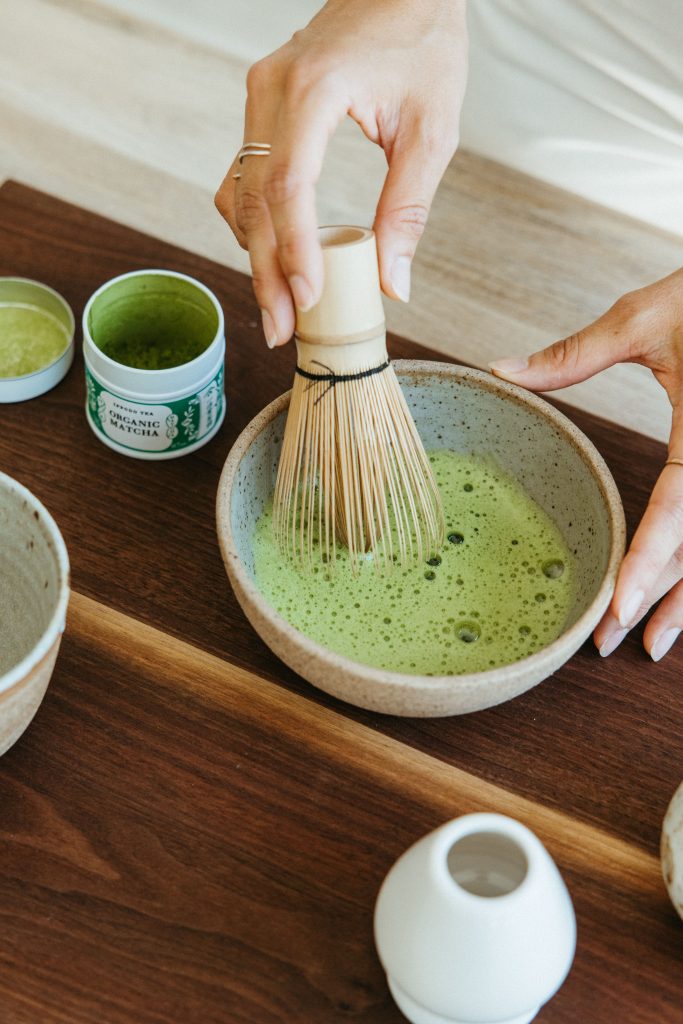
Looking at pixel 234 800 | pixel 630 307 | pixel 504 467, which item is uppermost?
pixel 630 307

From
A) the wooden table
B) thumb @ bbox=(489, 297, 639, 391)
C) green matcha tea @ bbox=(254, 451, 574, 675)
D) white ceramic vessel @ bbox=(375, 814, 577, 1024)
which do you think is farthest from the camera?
thumb @ bbox=(489, 297, 639, 391)

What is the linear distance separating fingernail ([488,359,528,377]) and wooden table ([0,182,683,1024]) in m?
0.21

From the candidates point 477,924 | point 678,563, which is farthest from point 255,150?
point 477,924

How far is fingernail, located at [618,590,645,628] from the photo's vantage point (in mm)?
673

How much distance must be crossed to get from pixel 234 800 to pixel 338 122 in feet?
1.49

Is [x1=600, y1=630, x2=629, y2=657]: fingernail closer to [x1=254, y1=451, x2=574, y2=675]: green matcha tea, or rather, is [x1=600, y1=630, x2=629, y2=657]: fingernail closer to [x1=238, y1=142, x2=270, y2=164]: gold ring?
[x1=254, y1=451, x2=574, y2=675]: green matcha tea

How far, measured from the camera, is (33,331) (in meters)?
0.90

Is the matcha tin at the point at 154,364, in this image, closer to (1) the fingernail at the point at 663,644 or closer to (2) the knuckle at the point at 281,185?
(2) the knuckle at the point at 281,185

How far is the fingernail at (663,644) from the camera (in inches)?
29.3

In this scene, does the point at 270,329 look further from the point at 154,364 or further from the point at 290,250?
the point at 154,364

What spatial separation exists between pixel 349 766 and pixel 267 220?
0.36 m

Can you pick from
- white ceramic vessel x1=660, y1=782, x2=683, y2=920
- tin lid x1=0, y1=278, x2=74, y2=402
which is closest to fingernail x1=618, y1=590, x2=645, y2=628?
white ceramic vessel x1=660, y1=782, x2=683, y2=920

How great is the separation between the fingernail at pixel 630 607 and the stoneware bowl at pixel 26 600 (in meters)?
0.34

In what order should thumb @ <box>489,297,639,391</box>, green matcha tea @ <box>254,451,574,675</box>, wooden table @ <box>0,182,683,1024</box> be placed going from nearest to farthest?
1. wooden table @ <box>0,182,683,1024</box>
2. green matcha tea @ <box>254,451,574,675</box>
3. thumb @ <box>489,297,639,391</box>
